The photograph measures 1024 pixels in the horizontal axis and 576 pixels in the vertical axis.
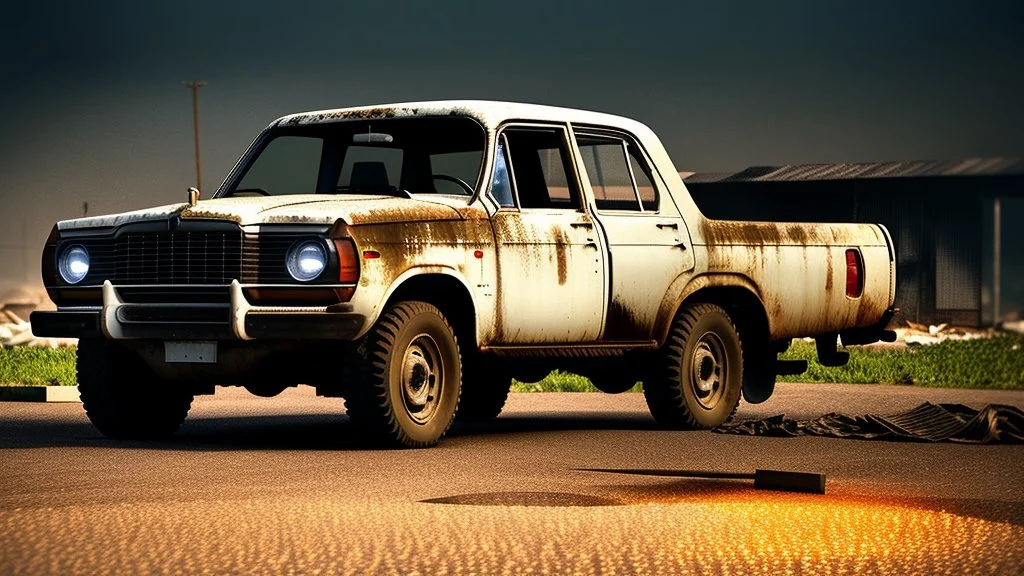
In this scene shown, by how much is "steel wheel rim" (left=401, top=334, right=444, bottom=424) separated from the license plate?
3.63 ft

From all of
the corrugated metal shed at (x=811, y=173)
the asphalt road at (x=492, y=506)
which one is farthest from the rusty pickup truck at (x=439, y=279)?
the corrugated metal shed at (x=811, y=173)

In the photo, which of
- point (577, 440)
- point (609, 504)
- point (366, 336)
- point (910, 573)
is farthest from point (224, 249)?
point (910, 573)

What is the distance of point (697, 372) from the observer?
484 inches

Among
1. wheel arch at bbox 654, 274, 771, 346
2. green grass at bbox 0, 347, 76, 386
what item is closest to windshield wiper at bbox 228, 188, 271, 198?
wheel arch at bbox 654, 274, 771, 346

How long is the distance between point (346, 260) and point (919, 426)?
13.6 feet

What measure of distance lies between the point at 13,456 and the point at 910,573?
18.2 feet

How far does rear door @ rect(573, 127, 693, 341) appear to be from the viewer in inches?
456

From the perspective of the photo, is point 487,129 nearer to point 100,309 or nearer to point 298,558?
point 100,309

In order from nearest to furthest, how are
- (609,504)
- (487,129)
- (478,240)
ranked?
(609,504) < (478,240) < (487,129)

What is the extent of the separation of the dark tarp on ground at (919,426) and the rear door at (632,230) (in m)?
1.06

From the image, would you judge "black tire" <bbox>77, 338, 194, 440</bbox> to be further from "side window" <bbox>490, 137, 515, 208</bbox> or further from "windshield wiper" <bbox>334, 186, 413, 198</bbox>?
"side window" <bbox>490, 137, 515, 208</bbox>

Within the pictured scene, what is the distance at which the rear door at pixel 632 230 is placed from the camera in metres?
11.6

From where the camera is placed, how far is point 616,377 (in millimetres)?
12562

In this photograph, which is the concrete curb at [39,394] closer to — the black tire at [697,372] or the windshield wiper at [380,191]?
the windshield wiper at [380,191]
